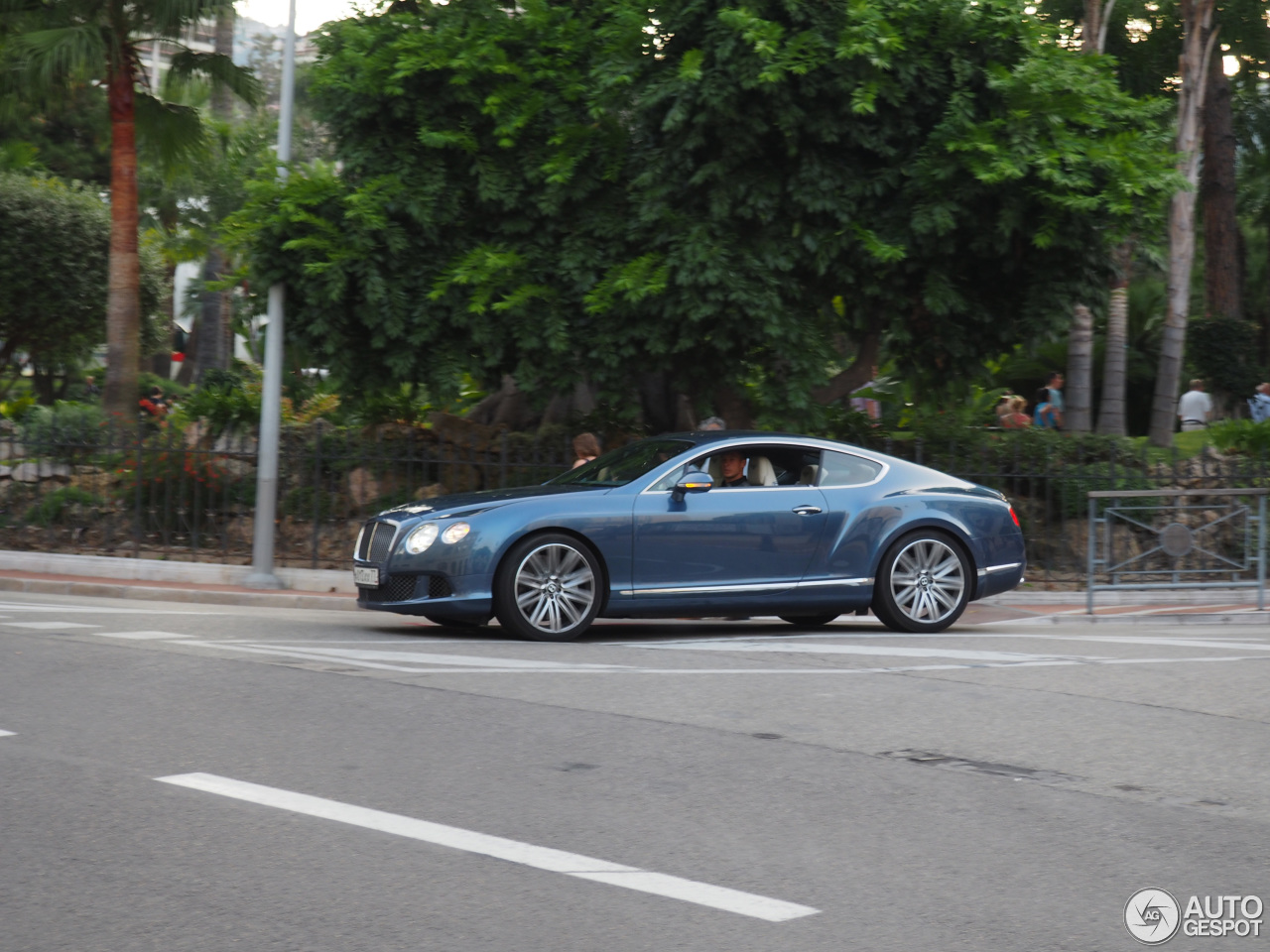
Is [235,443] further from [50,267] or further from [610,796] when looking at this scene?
[610,796]

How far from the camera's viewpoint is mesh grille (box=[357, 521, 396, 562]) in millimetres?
10180

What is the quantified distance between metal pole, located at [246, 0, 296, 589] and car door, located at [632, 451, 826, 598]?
5500 mm

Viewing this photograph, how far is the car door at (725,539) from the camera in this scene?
409 inches

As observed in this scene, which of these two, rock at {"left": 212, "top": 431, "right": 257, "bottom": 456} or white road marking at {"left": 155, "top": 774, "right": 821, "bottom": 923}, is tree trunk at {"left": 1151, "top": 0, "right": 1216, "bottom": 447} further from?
white road marking at {"left": 155, "top": 774, "right": 821, "bottom": 923}

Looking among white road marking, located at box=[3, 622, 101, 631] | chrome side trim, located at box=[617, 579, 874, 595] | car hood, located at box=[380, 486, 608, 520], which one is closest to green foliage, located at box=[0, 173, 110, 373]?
white road marking, located at box=[3, 622, 101, 631]

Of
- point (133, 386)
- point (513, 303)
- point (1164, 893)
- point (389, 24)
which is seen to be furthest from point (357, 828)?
point (133, 386)

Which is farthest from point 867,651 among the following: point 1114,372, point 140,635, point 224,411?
point 1114,372

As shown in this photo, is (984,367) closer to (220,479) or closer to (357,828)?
(220,479)

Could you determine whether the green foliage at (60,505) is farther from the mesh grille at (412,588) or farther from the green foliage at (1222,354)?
the green foliage at (1222,354)

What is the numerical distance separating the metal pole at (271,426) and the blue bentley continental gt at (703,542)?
404 centimetres

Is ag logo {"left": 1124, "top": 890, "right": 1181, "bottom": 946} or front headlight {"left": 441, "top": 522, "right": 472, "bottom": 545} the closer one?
ag logo {"left": 1124, "top": 890, "right": 1181, "bottom": 946}

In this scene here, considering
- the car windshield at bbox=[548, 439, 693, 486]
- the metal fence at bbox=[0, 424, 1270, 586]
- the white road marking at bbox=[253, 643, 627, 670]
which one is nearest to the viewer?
the white road marking at bbox=[253, 643, 627, 670]

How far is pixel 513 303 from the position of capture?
1418 cm

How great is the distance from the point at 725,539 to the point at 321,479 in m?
7.00
